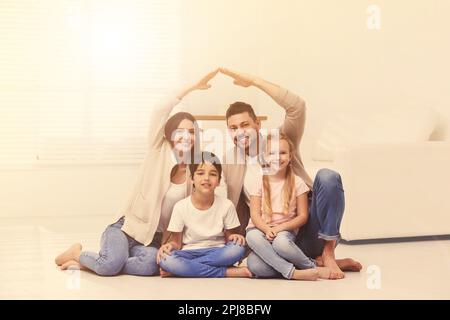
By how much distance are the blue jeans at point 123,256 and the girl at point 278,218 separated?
32cm

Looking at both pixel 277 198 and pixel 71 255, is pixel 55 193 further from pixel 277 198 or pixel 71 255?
pixel 277 198

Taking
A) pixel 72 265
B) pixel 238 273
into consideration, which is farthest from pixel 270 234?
pixel 72 265

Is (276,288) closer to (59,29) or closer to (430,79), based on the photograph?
(430,79)

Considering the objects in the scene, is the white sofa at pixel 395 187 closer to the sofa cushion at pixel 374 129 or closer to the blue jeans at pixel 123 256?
the sofa cushion at pixel 374 129

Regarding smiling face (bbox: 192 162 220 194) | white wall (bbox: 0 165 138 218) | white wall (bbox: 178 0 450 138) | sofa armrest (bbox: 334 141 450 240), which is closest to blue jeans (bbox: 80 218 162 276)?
smiling face (bbox: 192 162 220 194)

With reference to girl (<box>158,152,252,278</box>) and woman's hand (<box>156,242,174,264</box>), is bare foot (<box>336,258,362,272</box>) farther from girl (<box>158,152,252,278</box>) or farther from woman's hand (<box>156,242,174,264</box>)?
woman's hand (<box>156,242,174,264</box>)

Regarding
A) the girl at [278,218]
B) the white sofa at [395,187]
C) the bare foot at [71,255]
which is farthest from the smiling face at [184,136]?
the white sofa at [395,187]

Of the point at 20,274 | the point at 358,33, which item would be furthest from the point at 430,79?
the point at 20,274

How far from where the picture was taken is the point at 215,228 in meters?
1.96

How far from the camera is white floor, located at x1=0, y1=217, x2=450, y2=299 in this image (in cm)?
185

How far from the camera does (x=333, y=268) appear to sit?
2.02 meters

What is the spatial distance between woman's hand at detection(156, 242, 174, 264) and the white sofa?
94 cm

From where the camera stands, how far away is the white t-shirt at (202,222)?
1.95m

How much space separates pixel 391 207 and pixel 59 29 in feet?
6.53
